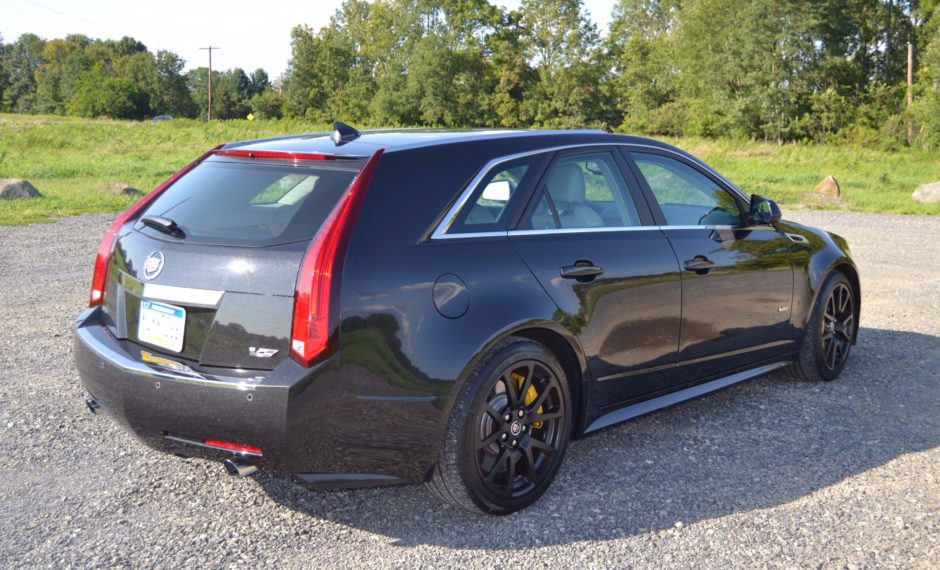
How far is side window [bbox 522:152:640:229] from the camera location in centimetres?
416

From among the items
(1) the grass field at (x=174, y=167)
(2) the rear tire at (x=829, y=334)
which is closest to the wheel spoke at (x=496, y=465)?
(2) the rear tire at (x=829, y=334)

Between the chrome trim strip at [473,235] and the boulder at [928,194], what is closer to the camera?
the chrome trim strip at [473,235]

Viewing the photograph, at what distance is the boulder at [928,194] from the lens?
21391 mm

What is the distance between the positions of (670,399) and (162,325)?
2578mm

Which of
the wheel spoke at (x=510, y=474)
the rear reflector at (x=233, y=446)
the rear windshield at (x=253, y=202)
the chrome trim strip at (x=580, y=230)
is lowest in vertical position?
the wheel spoke at (x=510, y=474)

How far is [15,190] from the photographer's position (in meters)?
18.0

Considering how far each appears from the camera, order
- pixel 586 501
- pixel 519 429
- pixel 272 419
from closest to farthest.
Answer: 1. pixel 272 419
2. pixel 519 429
3. pixel 586 501

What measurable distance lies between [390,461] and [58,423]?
2399 mm

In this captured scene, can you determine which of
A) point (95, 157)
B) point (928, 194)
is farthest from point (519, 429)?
point (95, 157)

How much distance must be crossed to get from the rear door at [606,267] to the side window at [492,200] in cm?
11

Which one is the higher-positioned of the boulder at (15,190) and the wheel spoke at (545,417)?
the wheel spoke at (545,417)

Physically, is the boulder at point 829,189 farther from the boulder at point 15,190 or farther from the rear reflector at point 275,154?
the rear reflector at point 275,154

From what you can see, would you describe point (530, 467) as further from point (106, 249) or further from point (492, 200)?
point (106, 249)

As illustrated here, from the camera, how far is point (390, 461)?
11.4 ft
